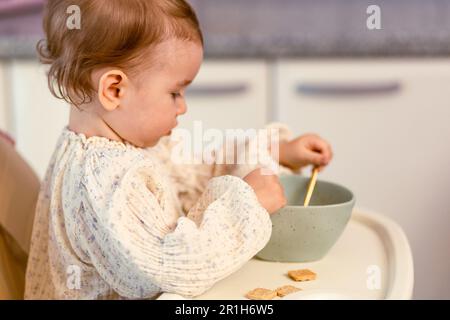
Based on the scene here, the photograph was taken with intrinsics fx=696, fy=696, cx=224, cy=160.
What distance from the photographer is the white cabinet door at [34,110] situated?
1.76 m

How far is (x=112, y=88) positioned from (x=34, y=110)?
1.03 metres

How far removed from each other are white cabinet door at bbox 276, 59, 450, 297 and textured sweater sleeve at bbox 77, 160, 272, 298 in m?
0.94

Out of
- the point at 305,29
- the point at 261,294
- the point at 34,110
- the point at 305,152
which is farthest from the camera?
the point at 305,29

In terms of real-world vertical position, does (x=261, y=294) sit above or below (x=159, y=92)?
below

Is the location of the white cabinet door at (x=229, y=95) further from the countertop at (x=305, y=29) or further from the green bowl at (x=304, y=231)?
the green bowl at (x=304, y=231)

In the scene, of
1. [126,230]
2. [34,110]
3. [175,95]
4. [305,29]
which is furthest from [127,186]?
[305,29]

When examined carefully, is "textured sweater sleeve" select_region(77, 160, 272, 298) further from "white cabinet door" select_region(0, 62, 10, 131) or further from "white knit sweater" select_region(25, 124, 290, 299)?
"white cabinet door" select_region(0, 62, 10, 131)

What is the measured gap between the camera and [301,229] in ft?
2.64

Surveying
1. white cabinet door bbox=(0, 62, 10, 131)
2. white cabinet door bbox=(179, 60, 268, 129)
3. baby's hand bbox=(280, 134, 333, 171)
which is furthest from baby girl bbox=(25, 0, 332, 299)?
white cabinet door bbox=(0, 62, 10, 131)

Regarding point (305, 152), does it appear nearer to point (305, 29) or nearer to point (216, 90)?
point (216, 90)

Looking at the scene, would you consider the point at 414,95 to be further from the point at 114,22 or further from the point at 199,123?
the point at 114,22

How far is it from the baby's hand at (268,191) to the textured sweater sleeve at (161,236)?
0.02 m

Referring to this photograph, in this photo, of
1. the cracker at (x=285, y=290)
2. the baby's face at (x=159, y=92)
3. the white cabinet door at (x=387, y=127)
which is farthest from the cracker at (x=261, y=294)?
the white cabinet door at (x=387, y=127)

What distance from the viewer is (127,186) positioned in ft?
2.44
